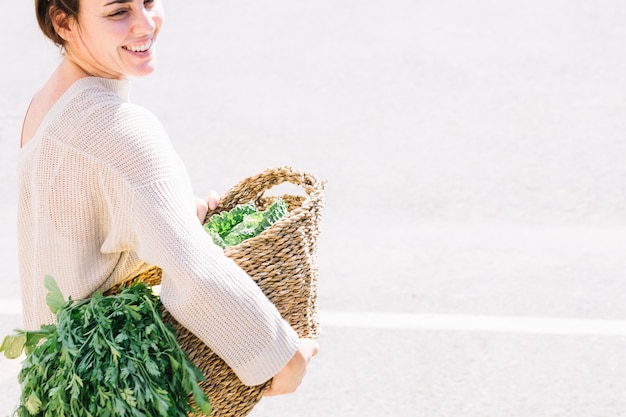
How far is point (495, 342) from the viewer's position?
4469 mm

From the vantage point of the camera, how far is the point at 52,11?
2246 mm

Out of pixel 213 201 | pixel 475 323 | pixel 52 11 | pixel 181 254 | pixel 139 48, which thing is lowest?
pixel 475 323

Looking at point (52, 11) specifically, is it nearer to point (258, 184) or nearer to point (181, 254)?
point (181, 254)

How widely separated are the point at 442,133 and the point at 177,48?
2.42 m

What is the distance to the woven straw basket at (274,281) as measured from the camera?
2.24m

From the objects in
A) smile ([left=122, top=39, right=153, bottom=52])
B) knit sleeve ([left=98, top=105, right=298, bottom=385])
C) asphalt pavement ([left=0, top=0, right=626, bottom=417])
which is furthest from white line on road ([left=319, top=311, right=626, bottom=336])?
smile ([left=122, top=39, right=153, bottom=52])

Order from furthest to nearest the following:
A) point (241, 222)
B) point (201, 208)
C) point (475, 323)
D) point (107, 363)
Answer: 1. point (475, 323)
2. point (201, 208)
3. point (241, 222)
4. point (107, 363)

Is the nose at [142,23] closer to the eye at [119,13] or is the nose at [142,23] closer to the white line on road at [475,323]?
the eye at [119,13]

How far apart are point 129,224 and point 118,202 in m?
0.05

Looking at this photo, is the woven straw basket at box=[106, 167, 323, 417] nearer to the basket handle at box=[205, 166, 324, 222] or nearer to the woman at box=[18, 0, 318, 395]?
the woman at box=[18, 0, 318, 395]

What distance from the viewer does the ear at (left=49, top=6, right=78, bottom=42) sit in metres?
2.24

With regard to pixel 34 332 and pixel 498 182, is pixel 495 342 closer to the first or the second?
pixel 498 182

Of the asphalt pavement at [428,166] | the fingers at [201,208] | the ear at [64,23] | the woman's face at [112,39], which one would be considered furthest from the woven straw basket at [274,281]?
the asphalt pavement at [428,166]

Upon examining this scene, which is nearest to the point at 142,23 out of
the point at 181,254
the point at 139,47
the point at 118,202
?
the point at 139,47
